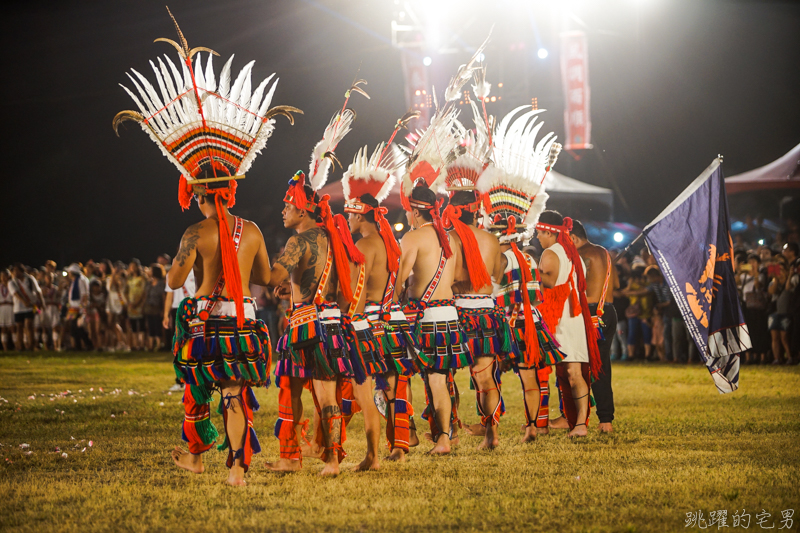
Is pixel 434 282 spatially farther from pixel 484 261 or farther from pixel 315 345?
pixel 315 345

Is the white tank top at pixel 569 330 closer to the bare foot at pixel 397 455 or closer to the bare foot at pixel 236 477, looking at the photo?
the bare foot at pixel 397 455

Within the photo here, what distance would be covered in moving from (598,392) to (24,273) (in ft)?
47.3

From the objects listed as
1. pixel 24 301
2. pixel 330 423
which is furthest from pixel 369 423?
pixel 24 301

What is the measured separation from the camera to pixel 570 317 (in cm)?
725

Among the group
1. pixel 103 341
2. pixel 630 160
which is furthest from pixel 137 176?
pixel 630 160

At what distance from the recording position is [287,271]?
531 cm

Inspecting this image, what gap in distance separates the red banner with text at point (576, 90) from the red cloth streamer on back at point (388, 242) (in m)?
22.9

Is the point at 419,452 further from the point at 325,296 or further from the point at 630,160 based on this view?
the point at 630,160

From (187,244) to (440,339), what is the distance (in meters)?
2.18

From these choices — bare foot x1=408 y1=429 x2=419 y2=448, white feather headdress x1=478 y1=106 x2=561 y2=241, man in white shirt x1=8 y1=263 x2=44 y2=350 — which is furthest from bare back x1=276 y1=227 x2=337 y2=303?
man in white shirt x1=8 y1=263 x2=44 y2=350

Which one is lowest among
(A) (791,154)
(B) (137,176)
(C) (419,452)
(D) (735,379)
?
(C) (419,452)

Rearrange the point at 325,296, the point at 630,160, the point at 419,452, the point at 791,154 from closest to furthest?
the point at 325,296
the point at 419,452
the point at 791,154
the point at 630,160

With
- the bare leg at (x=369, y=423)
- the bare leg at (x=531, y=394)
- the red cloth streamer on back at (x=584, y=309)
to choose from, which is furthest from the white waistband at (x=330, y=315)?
the red cloth streamer on back at (x=584, y=309)

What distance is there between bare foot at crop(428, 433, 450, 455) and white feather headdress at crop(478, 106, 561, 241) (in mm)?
2059
